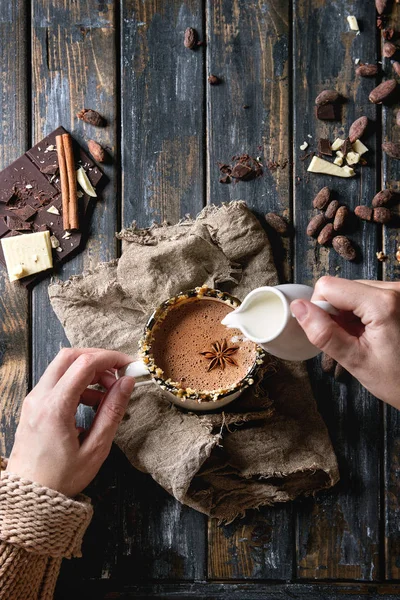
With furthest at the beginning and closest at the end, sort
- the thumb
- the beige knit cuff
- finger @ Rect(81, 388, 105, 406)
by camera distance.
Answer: finger @ Rect(81, 388, 105, 406), the beige knit cuff, the thumb

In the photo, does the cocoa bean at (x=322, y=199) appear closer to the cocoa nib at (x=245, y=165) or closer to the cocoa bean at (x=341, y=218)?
the cocoa bean at (x=341, y=218)

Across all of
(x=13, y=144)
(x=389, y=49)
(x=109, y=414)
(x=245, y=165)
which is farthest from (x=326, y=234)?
(x=13, y=144)

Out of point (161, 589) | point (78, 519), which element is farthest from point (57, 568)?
point (161, 589)

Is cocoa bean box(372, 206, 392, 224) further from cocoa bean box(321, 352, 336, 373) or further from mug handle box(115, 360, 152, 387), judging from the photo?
mug handle box(115, 360, 152, 387)

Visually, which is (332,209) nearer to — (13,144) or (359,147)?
(359,147)

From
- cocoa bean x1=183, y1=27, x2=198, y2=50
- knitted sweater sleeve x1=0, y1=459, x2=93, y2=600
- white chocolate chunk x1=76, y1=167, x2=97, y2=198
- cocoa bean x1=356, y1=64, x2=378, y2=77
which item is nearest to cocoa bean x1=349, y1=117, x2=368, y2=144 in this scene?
cocoa bean x1=356, y1=64, x2=378, y2=77

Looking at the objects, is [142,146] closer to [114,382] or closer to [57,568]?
[114,382]
